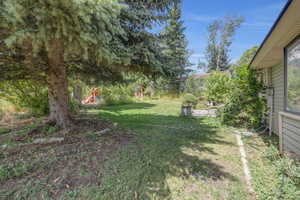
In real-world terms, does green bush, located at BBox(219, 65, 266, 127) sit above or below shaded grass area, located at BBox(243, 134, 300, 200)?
above

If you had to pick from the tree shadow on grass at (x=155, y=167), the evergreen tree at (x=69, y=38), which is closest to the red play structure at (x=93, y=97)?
the evergreen tree at (x=69, y=38)

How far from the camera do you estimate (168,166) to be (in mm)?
2717

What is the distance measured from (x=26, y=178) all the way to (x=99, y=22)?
2472 millimetres

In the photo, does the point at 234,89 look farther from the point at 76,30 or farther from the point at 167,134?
the point at 76,30

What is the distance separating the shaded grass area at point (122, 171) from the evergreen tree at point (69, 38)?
4.90 feet

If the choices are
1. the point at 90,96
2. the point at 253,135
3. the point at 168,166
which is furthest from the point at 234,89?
the point at 90,96

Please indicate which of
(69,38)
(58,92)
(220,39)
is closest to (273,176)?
(69,38)

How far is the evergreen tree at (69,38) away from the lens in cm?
193

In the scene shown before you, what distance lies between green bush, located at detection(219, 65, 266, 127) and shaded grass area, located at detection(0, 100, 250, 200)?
98.4 inches

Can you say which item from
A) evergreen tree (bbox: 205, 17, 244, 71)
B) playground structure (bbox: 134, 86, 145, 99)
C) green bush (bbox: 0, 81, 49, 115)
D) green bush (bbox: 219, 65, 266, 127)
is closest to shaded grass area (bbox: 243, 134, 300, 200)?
green bush (bbox: 219, 65, 266, 127)

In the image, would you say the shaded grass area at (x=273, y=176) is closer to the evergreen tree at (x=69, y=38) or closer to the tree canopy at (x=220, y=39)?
the evergreen tree at (x=69, y=38)

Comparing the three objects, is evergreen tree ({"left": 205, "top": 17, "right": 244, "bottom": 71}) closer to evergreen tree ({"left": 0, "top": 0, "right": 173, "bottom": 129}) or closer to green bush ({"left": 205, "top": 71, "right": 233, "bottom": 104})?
green bush ({"left": 205, "top": 71, "right": 233, "bottom": 104})

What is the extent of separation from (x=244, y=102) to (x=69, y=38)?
598 centimetres

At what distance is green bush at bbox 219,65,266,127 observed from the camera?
18.2 ft
